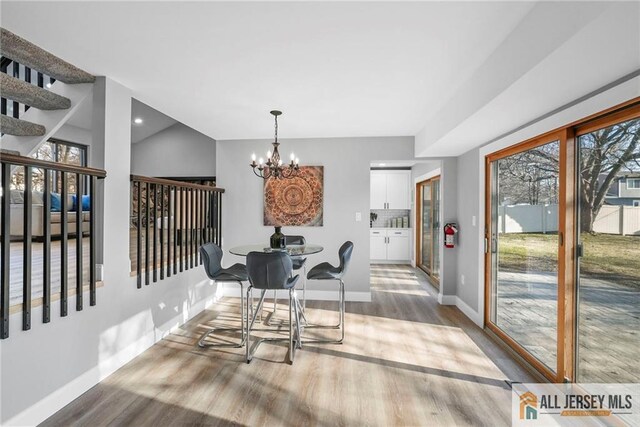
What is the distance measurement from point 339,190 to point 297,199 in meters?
0.63

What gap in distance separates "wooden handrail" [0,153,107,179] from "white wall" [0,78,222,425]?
0.17 meters

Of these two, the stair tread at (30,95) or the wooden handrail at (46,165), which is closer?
the wooden handrail at (46,165)

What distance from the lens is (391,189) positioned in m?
7.46

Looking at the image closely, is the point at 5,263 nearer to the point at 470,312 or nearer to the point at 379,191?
the point at 470,312

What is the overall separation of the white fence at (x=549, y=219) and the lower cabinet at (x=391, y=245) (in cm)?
411

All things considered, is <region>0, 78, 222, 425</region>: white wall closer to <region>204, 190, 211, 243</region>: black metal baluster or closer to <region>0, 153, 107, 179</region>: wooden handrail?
<region>0, 153, 107, 179</region>: wooden handrail

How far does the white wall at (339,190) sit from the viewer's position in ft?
15.3

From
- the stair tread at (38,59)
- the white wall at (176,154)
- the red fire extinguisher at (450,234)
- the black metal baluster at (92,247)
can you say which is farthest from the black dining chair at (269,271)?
the white wall at (176,154)

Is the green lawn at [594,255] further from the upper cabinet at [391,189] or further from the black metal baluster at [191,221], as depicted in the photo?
the upper cabinet at [391,189]

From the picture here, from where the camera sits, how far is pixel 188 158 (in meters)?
6.97

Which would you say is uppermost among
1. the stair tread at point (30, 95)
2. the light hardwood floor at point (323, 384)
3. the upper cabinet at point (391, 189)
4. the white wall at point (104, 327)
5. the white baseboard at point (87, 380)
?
the stair tread at point (30, 95)

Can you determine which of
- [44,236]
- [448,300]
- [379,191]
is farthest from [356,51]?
[379,191]

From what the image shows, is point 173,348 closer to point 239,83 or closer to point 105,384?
point 105,384

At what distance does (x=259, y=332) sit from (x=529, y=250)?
2712 millimetres
